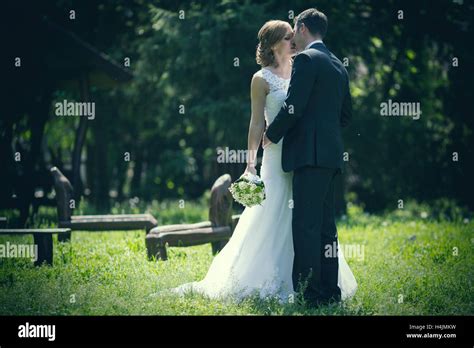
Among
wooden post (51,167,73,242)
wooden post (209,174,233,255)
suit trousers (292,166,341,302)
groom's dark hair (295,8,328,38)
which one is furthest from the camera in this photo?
wooden post (51,167,73,242)

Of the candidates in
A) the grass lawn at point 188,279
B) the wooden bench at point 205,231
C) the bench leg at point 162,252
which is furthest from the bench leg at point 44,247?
the bench leg at point 162,252

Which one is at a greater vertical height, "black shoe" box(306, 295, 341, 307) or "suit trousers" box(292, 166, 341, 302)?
"suit trousers" box(292, 166, 341, 302)

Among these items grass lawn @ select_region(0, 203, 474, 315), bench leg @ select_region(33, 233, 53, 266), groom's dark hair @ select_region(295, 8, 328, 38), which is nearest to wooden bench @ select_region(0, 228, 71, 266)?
bench leg @ select_region(33, 233, 53, 266)

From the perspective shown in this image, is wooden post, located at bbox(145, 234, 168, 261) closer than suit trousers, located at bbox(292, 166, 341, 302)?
No

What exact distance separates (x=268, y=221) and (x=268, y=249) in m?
0.29

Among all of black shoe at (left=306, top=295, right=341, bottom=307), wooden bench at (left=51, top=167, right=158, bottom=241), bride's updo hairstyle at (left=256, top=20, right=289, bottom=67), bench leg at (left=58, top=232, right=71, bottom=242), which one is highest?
bride's updo hairstyle at (left=256, top=20, right=289, bottom=67)

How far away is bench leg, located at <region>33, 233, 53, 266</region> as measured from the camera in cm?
812

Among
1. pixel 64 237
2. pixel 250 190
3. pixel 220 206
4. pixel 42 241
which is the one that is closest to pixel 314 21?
pixel 250 190

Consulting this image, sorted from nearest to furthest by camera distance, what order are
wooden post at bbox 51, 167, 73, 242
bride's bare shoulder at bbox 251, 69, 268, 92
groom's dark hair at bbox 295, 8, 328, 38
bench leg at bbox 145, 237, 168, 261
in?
1. groom's dark hair at bbox 295, 8, 328, 38
2. bride's bare shoulder at bbox 251, 69, 268, 92
3. bench leg at bbox 145, 237, 168, 261
4. wooden post at bbox 51, 167, 73, 242

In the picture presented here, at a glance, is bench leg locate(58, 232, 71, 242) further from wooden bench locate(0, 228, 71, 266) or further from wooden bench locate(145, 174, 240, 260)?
wooden bench locate(145, 174, 240, 260)

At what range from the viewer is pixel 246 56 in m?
13.2
